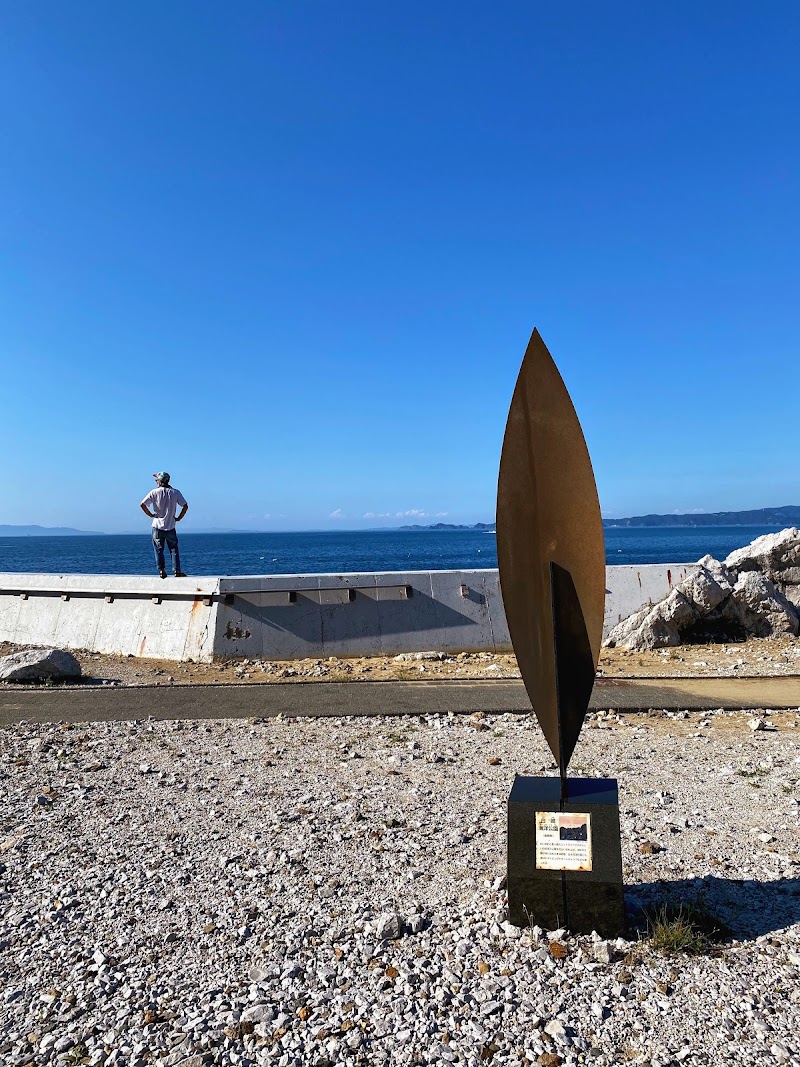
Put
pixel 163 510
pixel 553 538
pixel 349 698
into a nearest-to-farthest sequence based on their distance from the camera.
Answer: pixel 553 538
pixel 349 698
pixel 163 510

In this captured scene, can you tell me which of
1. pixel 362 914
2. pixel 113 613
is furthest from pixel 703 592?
pixel 362 914

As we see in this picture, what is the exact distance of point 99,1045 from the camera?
3074 mm

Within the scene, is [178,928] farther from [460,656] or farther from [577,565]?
[460,656]

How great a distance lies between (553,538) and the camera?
4.02 metres

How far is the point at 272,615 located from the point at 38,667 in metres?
3.05

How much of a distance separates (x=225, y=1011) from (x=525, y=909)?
142 centimetres

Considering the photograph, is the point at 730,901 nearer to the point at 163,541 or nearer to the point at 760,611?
the point at 163,541

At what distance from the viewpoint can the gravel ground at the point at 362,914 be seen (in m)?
3.09

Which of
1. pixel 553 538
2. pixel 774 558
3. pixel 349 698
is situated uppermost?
pixel 553 538

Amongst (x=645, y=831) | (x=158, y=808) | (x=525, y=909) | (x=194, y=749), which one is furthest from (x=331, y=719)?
(x=525, y=909)

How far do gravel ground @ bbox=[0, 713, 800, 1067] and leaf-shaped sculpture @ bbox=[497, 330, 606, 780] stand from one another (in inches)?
39.6

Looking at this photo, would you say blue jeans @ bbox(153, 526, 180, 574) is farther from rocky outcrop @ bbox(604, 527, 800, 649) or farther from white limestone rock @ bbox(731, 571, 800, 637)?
white limestone rock @ bbox(731, 571, 800, 637)

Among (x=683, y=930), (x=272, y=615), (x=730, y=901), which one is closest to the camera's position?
(x=683, y=930)

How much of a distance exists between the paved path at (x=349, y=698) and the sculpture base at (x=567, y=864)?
14.6 feet
